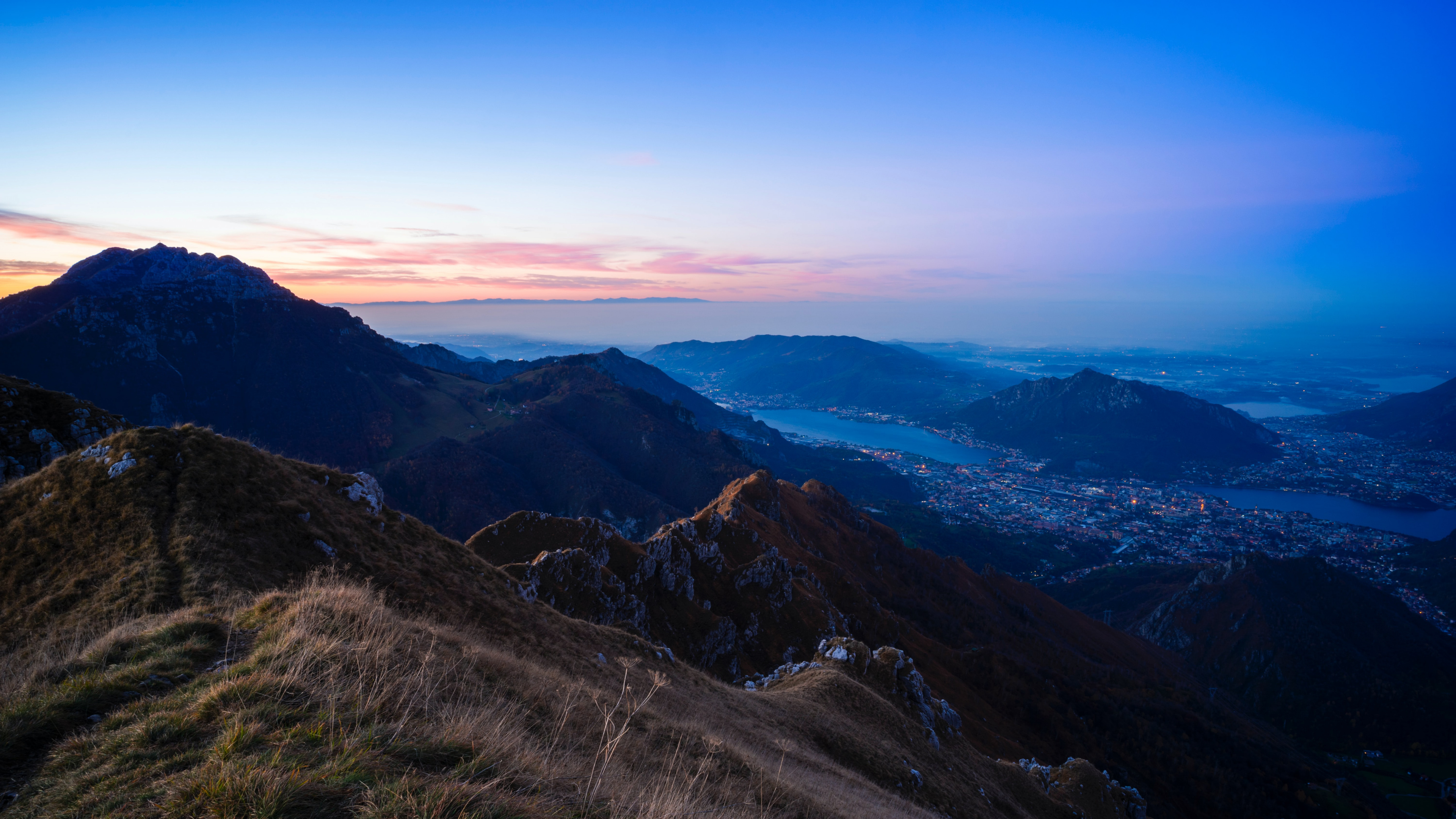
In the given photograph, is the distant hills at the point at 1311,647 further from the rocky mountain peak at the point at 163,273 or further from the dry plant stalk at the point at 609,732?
the rocky mountain peak at the point at 163,273

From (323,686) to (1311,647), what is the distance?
132612mm

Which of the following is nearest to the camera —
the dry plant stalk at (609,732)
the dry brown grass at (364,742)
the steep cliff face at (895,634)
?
the dry brown grass at (364,742)

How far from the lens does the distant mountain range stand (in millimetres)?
100812

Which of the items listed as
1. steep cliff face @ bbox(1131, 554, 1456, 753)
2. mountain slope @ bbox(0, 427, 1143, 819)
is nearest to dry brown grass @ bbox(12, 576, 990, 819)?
mountain slope @ bbox(0, 427, 1143, 819)

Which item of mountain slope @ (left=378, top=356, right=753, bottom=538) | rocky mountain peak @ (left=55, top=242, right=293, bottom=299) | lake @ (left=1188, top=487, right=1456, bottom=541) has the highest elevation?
rocky mountain peak @ (left=55, top=242, right=293, bottom=299)

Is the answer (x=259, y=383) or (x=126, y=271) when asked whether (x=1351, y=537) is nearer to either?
(x=259, y=383)

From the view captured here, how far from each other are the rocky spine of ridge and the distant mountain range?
7250 centimetres

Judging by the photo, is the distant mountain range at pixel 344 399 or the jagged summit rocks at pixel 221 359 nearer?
the distant mountain range at pixel 344 399

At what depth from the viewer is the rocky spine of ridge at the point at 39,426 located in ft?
58.4

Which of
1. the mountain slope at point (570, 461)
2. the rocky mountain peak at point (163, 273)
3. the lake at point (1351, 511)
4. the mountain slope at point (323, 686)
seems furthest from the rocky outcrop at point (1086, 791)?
the lake at point (1351, 511)

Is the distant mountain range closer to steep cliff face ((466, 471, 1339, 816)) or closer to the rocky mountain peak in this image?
the rocky mountain peak

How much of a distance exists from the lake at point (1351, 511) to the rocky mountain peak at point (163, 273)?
30555 cm

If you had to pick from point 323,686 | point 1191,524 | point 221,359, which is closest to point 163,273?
point 221,359

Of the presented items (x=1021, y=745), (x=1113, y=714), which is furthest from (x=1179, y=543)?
(x=1021, y=745)
